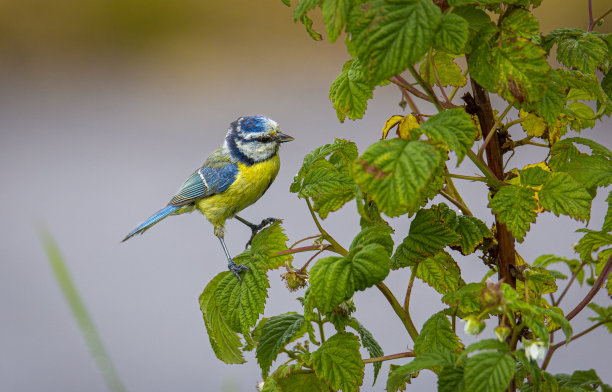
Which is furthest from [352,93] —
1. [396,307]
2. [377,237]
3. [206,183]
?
Answer: [206,183]

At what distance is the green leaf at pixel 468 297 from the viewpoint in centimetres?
85

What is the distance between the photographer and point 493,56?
0.80m

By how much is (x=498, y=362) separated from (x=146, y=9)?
115 inches

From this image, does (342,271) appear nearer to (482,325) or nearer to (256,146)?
(482,325)

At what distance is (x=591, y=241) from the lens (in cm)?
104

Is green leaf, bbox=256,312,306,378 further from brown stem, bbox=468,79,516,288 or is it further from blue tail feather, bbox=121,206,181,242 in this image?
blue tail feather, bbox=121,206,181,242

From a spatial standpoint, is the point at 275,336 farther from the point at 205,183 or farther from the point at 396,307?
the point at 205,183

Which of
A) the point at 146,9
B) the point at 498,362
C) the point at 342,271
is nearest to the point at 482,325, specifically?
the point at 498,362

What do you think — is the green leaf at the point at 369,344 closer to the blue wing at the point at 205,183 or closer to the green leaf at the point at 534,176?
the green leaf at the point at 534,176

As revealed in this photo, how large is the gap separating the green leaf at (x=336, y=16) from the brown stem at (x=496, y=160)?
29 cm

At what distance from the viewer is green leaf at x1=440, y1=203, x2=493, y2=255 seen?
38.3 inches

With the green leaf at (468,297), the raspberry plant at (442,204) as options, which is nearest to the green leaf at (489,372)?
the raspberry plant at (442,204)

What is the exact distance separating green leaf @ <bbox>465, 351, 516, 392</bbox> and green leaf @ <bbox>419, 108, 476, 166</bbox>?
0.22 metres

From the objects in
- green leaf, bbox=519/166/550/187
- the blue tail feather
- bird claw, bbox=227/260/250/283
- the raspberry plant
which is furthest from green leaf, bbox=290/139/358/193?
the blue tail feather
